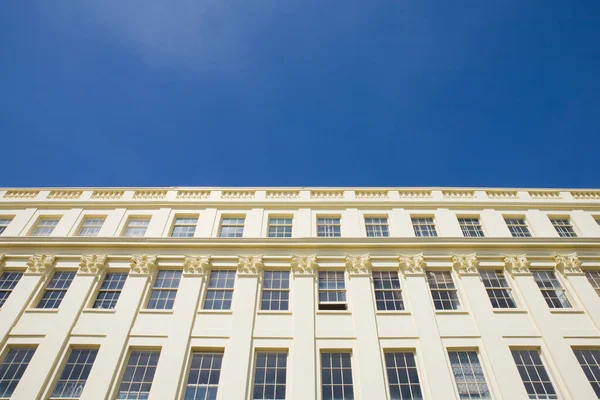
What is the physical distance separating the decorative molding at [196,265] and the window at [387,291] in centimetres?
897

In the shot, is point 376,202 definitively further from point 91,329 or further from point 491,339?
point 91,329

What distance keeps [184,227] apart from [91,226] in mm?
5739

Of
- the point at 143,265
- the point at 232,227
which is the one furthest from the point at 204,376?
the point at 232,227

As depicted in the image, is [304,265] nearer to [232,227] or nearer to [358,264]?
[358,264]

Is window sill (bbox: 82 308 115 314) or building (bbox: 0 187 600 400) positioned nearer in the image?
building (bbox: 0 187 600 400)

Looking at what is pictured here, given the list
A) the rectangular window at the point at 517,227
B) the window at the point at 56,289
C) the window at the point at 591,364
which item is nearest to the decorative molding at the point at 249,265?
the window at the point at 56,289

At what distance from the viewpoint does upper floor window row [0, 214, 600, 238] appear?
887 inches

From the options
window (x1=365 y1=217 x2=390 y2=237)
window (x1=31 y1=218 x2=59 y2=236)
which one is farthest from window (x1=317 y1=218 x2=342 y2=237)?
window (x1=31 y1=218 x2=59 y2=236)

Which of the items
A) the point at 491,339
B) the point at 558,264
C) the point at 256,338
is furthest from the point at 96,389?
the point at 558,264

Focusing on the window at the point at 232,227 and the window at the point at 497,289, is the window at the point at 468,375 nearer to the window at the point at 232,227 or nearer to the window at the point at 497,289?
the window at the point at 497,289

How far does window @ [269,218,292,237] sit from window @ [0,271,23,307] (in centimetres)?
1380

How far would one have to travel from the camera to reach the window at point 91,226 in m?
22.7

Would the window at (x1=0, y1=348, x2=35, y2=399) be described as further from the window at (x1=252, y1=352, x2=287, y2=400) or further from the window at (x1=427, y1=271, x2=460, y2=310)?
the window at (x1=427, y1=271, x2=460, y2=310)

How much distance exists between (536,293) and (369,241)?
875 cm
